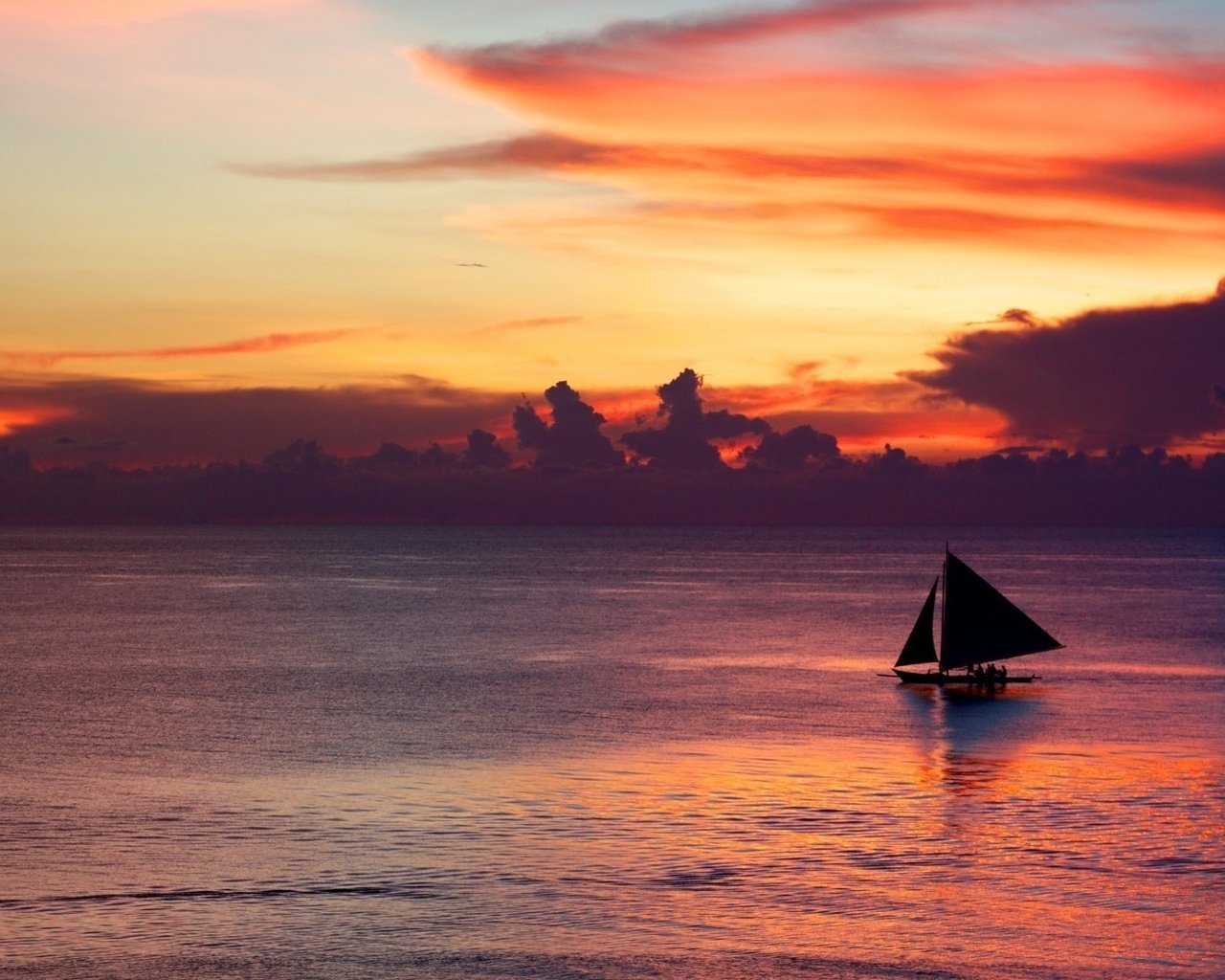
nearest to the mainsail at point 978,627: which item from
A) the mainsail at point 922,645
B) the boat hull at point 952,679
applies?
the boat hull at point 952,679

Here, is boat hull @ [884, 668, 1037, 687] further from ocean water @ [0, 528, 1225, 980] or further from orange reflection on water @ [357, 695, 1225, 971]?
orange reflection on water @ [357, 695, 1225, 971]

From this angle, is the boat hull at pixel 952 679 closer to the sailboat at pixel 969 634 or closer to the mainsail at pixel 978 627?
the sailboat at pixel 969 634

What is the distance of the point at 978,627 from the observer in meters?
93.8

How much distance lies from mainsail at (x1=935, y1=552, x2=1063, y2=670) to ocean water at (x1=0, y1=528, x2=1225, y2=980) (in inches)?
118

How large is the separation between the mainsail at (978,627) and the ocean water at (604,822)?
9.81 ft

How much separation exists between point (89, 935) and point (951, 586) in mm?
61453

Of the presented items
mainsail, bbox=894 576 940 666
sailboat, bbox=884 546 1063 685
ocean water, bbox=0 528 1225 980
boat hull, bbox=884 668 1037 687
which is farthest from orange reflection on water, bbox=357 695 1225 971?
mainsail, bbox=894 576 940 666

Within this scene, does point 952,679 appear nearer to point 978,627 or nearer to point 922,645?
point 922,645

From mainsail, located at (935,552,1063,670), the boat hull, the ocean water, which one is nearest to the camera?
the ocean water

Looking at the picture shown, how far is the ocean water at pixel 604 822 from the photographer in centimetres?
3822

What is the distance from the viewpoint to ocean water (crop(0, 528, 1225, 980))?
38.2 metres

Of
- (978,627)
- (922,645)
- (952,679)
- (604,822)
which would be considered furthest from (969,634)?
(604,822)

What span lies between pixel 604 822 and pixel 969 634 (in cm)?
4763

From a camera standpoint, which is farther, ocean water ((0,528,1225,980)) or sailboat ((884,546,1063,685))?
sailboat ((884,546,1063,685))
